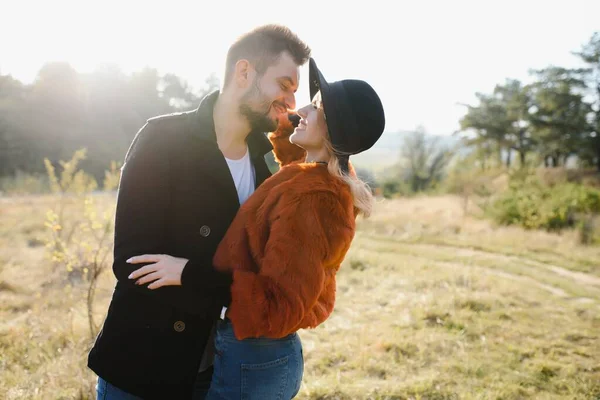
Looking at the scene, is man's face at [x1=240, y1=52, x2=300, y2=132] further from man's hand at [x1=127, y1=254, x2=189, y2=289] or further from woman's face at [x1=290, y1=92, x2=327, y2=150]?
man's hand at [x1=127, y1=254, x2=189, y2=289]

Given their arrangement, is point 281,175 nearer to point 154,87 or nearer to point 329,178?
point 329,178

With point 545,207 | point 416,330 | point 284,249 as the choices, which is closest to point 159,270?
point 284,249

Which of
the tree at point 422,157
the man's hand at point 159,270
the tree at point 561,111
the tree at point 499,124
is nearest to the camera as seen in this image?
the man's hand at point 159,270

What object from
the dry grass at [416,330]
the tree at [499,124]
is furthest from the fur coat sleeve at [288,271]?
the tree at [499,124]

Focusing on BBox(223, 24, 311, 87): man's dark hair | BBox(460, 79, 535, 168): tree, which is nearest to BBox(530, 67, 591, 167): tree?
BBox(460, 79, 535, 168): tree

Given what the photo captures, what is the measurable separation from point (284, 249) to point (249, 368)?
507 millimetres

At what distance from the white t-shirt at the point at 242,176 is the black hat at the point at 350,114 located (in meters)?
0.47

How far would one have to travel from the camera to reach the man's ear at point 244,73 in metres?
1.90

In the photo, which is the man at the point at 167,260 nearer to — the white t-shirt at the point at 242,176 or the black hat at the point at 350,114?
the white t-shirt at the point at 242,176

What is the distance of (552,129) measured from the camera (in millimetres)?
24812

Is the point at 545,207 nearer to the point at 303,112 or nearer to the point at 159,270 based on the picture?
the point at 303,112

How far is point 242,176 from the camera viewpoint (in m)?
1.94

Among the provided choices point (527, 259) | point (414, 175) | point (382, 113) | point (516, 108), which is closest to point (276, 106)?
point (382, 113)

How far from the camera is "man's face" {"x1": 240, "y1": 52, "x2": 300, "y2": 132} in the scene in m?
1.91
